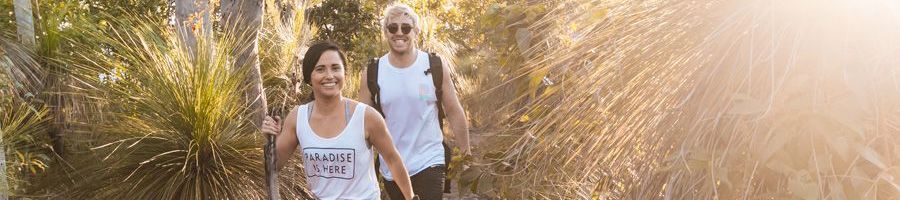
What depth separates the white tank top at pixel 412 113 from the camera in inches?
181

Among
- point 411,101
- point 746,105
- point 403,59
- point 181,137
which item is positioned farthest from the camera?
point 181,137

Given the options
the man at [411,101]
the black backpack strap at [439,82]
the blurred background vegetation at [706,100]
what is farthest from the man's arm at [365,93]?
the blurred background vegetation at [706,100]

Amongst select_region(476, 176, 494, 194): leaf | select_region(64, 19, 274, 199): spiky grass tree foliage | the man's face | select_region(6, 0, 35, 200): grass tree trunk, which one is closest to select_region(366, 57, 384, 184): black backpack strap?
the man's face

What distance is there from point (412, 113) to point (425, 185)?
30cm

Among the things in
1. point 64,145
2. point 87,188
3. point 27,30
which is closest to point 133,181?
point 87,188

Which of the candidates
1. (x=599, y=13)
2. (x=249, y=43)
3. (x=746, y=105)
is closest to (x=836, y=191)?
(x=746, y=105)

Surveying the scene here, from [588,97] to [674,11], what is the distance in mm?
405

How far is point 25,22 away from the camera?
28.0ft

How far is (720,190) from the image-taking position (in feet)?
6.83

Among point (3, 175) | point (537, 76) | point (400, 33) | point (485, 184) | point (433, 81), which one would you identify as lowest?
point (3, 175)

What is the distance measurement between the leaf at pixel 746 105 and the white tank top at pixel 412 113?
2663 millimetres

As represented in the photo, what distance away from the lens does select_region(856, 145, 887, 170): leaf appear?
6.00 ft

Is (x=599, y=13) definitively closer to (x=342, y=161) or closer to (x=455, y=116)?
(x=342, y=161)

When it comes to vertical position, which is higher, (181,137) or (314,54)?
(314,54)
